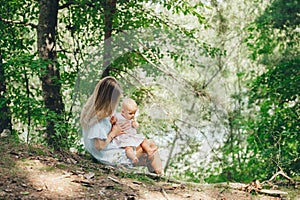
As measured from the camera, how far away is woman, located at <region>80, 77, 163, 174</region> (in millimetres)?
4703

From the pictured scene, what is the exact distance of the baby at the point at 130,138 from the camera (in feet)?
15.5

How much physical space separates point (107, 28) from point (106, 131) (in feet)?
6.76

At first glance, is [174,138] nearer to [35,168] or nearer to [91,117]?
[91,117]

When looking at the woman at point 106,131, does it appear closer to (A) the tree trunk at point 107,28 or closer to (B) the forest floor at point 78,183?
(B) the forest floor at point 78,183

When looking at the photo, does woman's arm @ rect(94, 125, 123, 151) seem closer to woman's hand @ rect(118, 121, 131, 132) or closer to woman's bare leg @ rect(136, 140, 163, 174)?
woman's hand @ rect(118, 121, 131, 132)

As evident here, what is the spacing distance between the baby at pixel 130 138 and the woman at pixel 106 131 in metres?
0.04

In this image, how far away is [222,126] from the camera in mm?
7977

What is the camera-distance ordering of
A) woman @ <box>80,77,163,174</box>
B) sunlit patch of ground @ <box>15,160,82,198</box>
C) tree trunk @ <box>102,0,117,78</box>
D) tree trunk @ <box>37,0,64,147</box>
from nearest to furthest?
1. sunlit patch of ground @ <box>15,160,82,198</box>
2. woman @ <box>80,77,163,174</box>
3. tree trunk @ <box>102,0,117,78</box>
4. tree trunk @ <box>37,0,64,147</box>

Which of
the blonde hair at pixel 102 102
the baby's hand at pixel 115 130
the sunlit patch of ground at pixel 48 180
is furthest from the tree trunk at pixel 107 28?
the sunlit patch of ground at pixel 48 180

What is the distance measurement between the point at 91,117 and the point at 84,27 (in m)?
2.50

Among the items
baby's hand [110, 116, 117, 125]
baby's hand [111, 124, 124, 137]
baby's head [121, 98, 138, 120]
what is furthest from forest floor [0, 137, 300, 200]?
baby's head [121, 98, 138, 120]

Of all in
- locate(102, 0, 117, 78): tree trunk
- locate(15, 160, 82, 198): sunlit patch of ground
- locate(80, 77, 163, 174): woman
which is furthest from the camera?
locate(102, 0, 117, 78): tree trunk

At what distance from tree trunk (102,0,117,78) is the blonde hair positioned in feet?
4.01

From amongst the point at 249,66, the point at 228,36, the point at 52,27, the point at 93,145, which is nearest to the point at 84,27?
the point at 52,27
